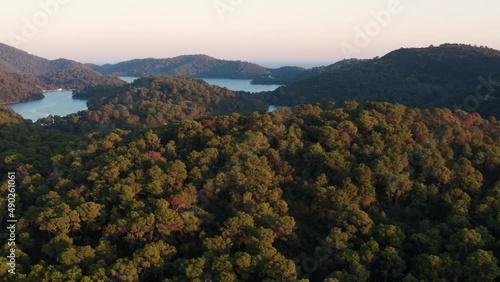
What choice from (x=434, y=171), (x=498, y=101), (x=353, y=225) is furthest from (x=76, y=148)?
(x=498, y=101)

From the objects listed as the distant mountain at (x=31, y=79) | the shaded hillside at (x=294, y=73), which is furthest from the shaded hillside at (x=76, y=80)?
the shaded hillside at (x=294, y=73)

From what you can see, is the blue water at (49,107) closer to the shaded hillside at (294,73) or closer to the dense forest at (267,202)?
the shaded hillside at (294,73)

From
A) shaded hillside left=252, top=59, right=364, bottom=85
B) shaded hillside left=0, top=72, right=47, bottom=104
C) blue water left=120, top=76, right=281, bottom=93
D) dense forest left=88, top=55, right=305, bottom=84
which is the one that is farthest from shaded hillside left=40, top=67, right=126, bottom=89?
shaded hillside left=252, top=59, right=364, bottom=85

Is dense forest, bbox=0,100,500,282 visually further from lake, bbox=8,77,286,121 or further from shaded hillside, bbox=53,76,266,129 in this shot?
lake, bbox=8,77,286,121

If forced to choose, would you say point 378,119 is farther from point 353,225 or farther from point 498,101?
point 498,101

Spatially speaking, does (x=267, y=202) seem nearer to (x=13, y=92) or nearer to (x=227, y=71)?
(x=13, y=92)

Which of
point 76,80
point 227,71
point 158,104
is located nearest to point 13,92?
point 76,80
